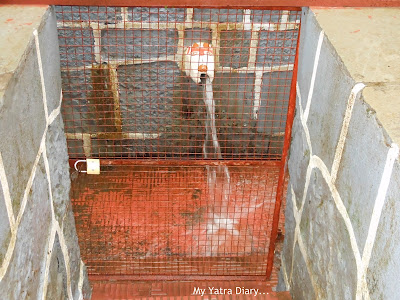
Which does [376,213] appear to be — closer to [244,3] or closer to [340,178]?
[340,178]

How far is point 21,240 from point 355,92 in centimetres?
67

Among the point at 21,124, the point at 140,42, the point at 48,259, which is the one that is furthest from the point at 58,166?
the point at 140,42

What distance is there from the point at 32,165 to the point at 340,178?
0.63 metres

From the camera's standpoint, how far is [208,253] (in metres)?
1.94

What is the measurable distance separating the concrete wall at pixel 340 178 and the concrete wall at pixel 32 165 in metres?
0.60

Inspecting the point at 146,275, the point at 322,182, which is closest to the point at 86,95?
the point at 146,275

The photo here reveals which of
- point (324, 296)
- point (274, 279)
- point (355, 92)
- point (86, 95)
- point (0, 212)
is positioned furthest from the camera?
point (86, 95)

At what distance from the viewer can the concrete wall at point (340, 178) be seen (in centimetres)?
72

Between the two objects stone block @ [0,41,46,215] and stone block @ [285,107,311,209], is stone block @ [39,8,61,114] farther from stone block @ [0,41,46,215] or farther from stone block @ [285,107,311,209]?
stone block @ [285,107,311,209]

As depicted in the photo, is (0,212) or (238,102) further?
(238,102)

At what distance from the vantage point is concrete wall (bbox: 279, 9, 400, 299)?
72cm

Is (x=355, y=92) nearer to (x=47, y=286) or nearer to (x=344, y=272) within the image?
(x=344, y=272)

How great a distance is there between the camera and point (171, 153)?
2141mm

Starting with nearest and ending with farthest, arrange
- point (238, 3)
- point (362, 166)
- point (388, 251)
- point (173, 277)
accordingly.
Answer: point (388, 251)
point (362, 166)
point (238, 3)
point (173, 277)
